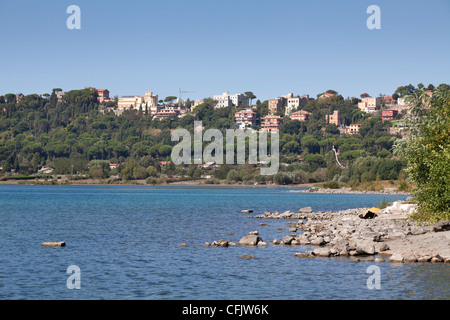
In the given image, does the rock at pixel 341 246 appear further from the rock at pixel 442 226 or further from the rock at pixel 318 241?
the rock at pixel 442 226

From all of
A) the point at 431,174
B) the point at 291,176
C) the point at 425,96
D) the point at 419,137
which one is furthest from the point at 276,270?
the point at 291,176

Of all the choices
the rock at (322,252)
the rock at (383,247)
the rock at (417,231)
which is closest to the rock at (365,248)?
the rock at (383,247)

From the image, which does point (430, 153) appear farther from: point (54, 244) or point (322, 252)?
point (54, 244)

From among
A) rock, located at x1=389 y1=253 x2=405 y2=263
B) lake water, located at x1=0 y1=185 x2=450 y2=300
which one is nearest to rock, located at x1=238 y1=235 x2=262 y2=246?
lake water, located at x1=0 y1=185 x2=450 y2=300

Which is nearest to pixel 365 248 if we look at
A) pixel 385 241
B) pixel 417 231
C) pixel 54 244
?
pixel 385 241

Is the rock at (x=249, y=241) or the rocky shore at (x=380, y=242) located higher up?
the rocky shore at (x=380, y=242)

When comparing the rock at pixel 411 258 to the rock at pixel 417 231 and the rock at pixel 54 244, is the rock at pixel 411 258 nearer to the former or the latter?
the rock at pixel 417 231

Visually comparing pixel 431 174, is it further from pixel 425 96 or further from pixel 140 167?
pixel 140 167

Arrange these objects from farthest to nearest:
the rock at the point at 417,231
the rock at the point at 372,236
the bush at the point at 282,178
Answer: the bush at the point at 282,178, the rock at the point at 417,231, the rock at the point at 372,236

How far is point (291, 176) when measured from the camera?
16650cm

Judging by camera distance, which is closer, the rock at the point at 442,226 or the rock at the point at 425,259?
the rock at the point at 425,259

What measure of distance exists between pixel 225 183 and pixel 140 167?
31.1 meters

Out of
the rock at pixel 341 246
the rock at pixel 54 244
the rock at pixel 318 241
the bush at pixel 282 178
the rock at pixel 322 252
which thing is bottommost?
the bush at pixel 282 178

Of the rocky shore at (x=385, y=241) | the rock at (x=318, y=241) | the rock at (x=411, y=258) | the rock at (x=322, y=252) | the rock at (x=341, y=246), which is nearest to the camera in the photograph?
the rock at (x=411, y=258)
